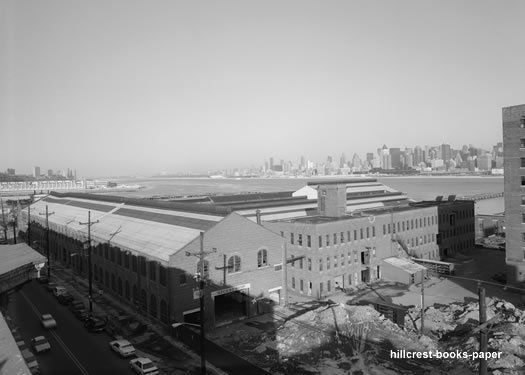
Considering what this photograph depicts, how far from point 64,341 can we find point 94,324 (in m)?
3.12

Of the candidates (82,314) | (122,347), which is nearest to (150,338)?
(122,347)

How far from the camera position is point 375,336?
113 ft

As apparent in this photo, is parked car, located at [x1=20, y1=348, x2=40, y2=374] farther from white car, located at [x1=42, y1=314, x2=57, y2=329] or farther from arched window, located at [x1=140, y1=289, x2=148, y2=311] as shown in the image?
arched window, located at [x1=140, y1=289, x2=148, y2=311]

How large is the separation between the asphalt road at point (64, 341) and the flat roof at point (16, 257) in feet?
29.7

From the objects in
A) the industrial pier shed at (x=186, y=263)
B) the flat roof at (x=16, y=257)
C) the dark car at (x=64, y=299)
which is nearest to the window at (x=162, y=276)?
the industrial pier shed at (x=186, y=263)

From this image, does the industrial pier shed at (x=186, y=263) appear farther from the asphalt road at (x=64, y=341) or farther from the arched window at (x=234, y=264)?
the asphalt road at (x=64, y=341)

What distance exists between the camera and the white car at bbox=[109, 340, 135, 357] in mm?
33438

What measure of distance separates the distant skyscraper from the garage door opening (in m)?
35.5

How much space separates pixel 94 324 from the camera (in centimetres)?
4022

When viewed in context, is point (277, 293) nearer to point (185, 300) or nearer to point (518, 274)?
point (185, 300)

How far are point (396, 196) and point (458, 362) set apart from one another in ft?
243

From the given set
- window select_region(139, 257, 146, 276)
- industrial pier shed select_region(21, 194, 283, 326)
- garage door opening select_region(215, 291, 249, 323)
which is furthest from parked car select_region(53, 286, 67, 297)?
garage door opening select_region(215, 291, 249, 323)

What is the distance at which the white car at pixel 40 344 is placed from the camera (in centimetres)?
3488

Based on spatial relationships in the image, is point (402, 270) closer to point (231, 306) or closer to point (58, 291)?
point (231, 306)
